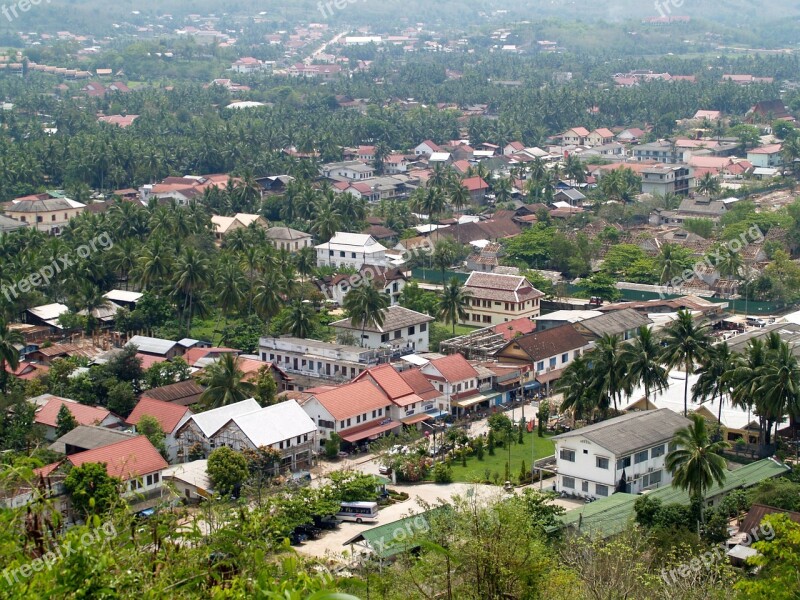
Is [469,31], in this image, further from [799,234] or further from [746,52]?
[799,234]

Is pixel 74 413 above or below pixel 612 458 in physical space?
below

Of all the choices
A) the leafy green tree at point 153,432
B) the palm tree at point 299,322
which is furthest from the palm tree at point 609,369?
the leafy green tree at point 153,432

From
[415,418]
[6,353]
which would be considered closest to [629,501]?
[415,418]

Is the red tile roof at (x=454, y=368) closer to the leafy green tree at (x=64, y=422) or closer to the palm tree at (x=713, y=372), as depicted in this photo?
the palm tree at (x=713, y=372)

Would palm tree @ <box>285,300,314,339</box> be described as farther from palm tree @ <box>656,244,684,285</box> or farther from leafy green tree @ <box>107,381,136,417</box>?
palm tree @ <box>656,244,684,285</box>

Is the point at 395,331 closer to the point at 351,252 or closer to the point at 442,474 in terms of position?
the point at 442,474

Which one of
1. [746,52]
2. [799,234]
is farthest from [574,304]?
[746,52]

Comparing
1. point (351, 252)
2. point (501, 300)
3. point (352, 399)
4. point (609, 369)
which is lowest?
point (351, 252)

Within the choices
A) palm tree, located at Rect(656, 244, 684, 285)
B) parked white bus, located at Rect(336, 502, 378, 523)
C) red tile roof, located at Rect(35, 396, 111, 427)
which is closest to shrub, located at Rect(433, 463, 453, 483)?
parked white bus, located at Rect(336, 502, 378, 523)
